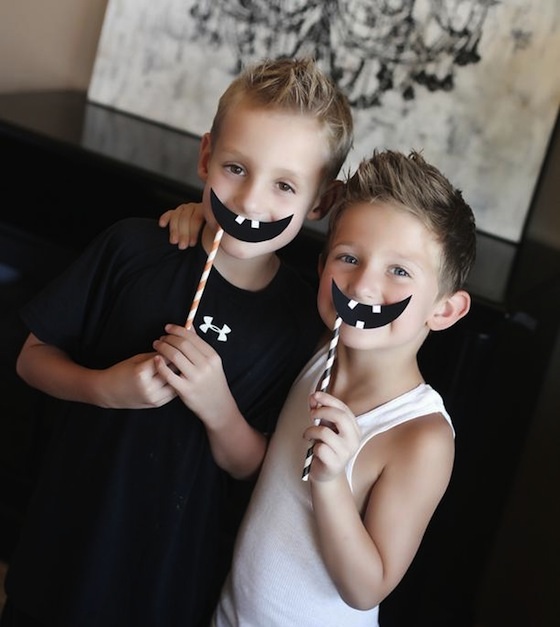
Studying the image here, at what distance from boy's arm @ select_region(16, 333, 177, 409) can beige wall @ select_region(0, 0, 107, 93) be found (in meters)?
1.25

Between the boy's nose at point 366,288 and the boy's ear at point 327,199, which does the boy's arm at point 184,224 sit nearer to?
the boy's ear at point 327,199

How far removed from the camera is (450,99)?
1.97 m

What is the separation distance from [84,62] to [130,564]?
4.93ft

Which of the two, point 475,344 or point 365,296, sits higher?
point 365,296

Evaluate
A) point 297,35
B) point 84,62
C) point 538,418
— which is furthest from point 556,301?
point 84,62

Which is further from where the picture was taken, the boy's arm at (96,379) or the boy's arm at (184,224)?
the boy's arm at (184,224)

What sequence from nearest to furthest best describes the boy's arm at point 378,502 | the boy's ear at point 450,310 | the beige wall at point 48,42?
1. the boy's arm at point 378,502
2. the boy's ear at point 450,310
3. the beige wall at point 48,42

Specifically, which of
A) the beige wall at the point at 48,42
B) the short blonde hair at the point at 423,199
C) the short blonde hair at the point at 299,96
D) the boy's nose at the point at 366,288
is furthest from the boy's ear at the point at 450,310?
the beige wall at the point at 48,42

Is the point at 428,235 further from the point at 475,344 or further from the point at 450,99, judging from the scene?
the point at 450,99

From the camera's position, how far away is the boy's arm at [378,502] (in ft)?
3.79

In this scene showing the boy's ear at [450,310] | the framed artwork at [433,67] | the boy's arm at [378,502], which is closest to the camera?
→ the boy's arm at [378,502]

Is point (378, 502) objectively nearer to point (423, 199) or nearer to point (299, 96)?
point (423, 199)

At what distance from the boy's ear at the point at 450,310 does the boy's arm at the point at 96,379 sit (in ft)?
1.15

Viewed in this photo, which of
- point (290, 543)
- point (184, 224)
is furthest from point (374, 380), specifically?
point (184, 224)
